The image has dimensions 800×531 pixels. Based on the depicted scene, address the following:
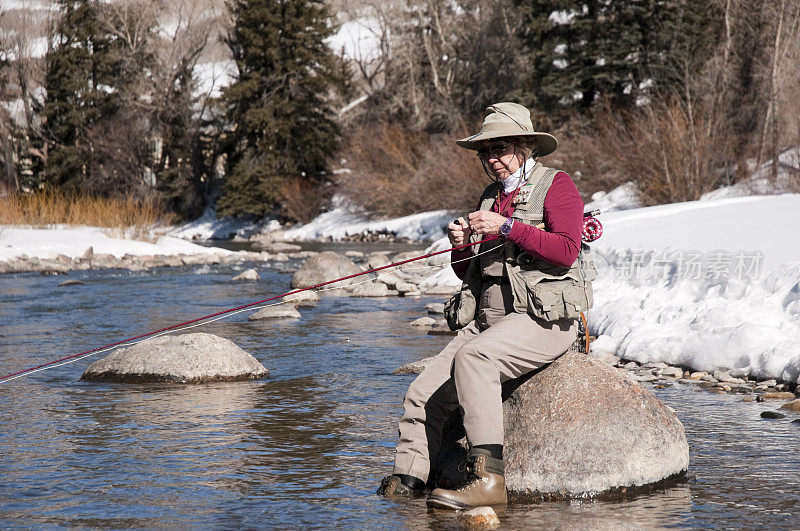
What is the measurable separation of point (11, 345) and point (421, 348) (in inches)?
175

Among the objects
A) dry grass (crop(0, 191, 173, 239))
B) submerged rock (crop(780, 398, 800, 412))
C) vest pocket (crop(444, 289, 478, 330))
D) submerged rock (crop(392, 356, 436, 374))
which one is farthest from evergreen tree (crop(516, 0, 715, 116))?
vest pocket (crop(444, 289, 478, 330))

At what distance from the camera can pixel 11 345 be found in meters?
9.81

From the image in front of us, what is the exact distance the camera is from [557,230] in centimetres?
414

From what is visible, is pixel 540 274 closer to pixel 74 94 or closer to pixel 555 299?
pixel 555 299

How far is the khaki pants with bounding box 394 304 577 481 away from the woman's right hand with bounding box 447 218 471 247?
16.7 inches

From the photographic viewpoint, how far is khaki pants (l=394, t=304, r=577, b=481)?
4.02 m

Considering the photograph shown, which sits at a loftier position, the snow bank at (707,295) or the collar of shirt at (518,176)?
the collar of shirt at (518,176)

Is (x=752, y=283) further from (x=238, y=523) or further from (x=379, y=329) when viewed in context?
(x=238, y=523)

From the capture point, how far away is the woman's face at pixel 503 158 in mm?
4461

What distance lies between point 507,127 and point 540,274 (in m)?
0.72

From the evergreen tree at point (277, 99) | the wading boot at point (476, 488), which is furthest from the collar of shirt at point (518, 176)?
the evergreen tree at point (277, 99)

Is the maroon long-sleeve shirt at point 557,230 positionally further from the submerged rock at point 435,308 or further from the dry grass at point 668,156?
the dry grass at point 668,156

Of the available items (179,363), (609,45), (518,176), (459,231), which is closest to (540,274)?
(459,231)

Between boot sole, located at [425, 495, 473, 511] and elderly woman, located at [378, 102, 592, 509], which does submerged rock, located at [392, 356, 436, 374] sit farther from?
boot sole, located at [425, 495, 473, 511]
